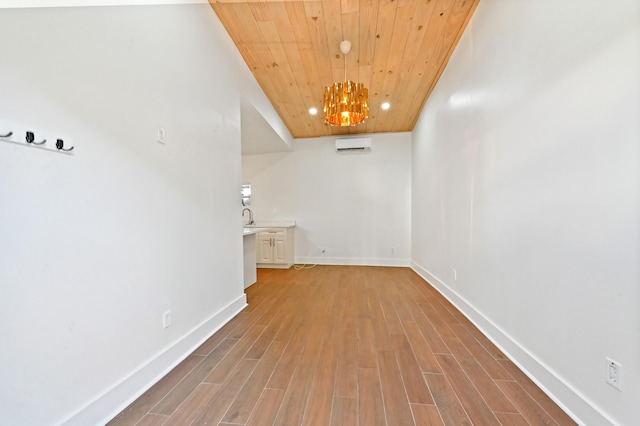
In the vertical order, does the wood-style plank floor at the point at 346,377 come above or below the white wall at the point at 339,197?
below

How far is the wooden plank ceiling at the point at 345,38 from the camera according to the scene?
2.13 m

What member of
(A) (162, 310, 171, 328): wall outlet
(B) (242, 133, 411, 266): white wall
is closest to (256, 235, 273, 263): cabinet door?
(B) (242, 133, 411, 266): white wall

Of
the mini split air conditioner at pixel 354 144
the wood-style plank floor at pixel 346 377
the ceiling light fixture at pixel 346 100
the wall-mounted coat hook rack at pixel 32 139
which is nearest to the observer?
the wall-mounted coat hook rack at pixel 32 139

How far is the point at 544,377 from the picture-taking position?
1.43 metres

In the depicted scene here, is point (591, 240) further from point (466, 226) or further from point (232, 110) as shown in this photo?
point (232, 110)

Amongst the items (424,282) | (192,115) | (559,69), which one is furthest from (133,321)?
(424,282)

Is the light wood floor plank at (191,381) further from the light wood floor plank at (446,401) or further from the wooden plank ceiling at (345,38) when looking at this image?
the wooden plank ceiling at (345,38)

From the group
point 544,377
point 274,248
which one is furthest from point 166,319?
point 274,248

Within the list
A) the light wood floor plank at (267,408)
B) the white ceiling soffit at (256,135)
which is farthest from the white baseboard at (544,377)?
the white ceiling soffit at (256,135)

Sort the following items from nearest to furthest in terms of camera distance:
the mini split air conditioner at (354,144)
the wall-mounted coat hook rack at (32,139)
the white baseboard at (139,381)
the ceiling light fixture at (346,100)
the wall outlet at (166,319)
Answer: the wall-mounted coat hook rack at (32,139) → the white baseboard at (139,381) → the wall outlet at (166,319) → the ceiling light fixture at (346,100) → the mini split air conditioner at (354,144)

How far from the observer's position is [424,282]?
3.76 metres

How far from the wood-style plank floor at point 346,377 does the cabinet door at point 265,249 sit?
2.17 metres

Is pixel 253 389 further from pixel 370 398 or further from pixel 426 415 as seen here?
pixel 426 415

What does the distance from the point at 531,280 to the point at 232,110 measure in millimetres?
2929
